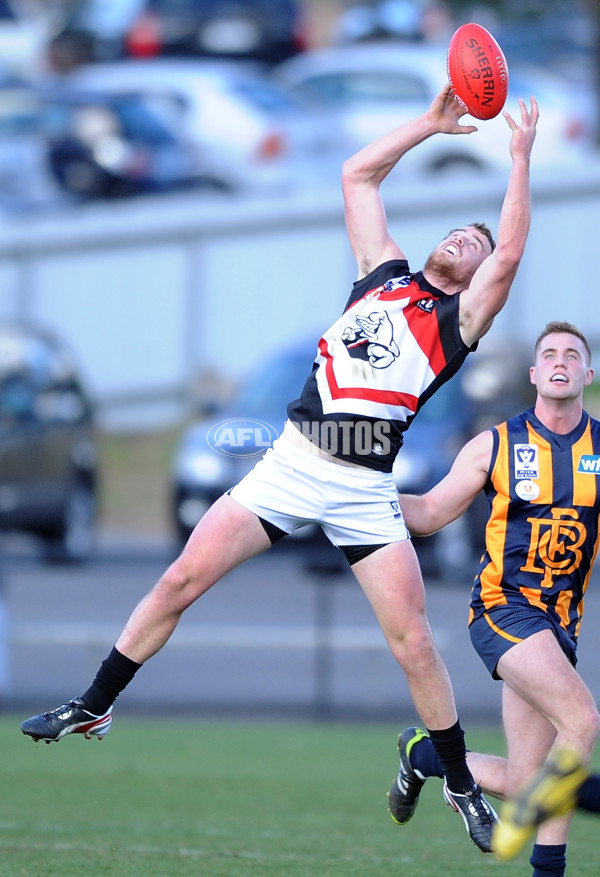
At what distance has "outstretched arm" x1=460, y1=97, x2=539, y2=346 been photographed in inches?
226

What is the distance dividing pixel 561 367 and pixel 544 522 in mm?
591

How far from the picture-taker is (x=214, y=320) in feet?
72.3

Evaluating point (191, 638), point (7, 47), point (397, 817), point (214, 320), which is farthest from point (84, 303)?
point (397, 817)

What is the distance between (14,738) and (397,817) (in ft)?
17.4

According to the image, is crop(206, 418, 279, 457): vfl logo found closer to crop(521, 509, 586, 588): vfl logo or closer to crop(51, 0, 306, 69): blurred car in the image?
crop(521, 509, 586, 588): vfl logo

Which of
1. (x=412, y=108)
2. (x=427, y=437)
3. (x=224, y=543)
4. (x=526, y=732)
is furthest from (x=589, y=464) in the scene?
(x=412, y=108)

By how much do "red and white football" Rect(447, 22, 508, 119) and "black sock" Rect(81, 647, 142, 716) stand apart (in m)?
2.61

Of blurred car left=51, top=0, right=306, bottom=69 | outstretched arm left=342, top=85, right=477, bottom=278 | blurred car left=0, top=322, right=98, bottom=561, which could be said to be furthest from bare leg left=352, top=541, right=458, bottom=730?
blurred car left=51, top=0, right=306, bottom=69

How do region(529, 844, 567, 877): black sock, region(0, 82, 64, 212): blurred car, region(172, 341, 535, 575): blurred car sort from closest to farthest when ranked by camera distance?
1. region(529, 844, 567, 877): black sock
2. region(172, 341, 535, 575): blurred car
3. region(0, 82, 64, 212): blurred car

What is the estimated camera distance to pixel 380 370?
5.97 metres

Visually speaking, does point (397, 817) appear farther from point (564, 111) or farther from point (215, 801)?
point (564, 111)

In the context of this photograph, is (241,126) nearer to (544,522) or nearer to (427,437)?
(427,437)

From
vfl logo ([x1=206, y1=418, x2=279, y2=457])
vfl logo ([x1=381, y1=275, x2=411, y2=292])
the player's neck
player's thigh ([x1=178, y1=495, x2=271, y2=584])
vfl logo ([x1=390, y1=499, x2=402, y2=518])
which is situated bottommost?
player's thigh ([x1=178, y1=495, x2=271, y2=584])

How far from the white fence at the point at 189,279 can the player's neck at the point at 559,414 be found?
1571cm
